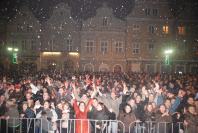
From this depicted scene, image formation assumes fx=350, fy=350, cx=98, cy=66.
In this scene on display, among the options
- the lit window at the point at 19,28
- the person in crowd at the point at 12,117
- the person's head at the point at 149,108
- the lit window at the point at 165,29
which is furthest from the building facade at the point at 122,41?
the person in crowd at the point at 12,117

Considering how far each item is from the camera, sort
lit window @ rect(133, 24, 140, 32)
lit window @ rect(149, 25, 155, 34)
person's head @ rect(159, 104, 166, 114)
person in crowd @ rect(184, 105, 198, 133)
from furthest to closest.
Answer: lit window @ rect(149, 25, 155, 34), lit window @ rect(133, 24, 140, 32), person's head @ rect(159, 104, 166, 114), person in crowd @ rect(184, 105, 198, 133)

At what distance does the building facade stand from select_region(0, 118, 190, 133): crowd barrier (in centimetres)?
3553

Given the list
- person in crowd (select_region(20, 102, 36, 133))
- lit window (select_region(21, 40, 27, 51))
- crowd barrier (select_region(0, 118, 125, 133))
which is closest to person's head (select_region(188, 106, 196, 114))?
crowd barrier (select_region(0, 118, 125, 133))

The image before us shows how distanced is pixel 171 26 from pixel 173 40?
187 cm

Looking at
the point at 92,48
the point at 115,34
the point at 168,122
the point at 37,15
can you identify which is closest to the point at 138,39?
the point at 115,34

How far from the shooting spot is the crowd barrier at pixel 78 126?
10.3m

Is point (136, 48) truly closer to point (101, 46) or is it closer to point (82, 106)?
point (101, 46)

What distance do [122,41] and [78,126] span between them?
37106 mm

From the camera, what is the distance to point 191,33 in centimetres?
4628

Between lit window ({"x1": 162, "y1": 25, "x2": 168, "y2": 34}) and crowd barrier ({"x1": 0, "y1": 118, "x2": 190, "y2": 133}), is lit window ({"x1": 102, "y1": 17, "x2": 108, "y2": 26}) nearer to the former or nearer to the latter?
lit window ({"x1": 162, "y1": 25, "x2": 168, "y2": 34})

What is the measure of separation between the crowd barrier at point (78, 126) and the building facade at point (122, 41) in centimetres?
3553

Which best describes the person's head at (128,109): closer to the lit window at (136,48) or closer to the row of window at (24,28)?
the lit window at (136,48)

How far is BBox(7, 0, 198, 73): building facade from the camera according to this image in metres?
45.9

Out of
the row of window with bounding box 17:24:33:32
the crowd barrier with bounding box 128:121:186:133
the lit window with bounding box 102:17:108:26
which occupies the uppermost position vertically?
the lit window with bounding box 102:17:108:26
